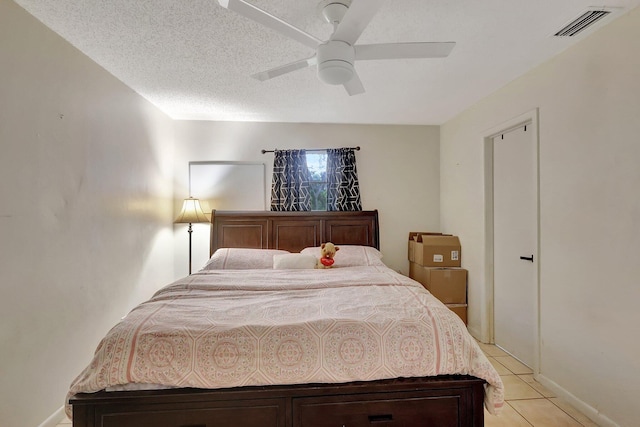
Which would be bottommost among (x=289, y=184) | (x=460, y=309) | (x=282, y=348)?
(x=460, y=309)

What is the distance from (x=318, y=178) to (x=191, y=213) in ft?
5.21

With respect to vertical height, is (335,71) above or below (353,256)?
above

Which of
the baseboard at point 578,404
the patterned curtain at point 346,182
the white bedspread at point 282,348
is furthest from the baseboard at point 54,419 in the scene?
the baseboard at point 578,404

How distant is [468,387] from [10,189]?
2.65m

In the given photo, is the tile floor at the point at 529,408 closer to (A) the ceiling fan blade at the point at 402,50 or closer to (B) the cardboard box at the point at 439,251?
(B) the cardboard box at the point at 439,251

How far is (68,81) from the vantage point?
7.32 ft

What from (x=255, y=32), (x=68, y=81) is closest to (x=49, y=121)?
(x=68, y=81)

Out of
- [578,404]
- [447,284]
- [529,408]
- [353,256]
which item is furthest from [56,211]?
[578,404]

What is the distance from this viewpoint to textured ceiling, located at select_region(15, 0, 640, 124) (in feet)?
6.03

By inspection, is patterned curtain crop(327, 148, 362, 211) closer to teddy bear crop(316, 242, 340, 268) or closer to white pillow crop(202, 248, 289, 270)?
teddy bear crop(316, 242, 340, 268)

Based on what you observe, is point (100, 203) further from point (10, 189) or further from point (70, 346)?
point (70, 346)

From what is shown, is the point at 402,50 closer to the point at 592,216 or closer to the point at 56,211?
the point at 592,216

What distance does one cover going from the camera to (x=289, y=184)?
4047mm

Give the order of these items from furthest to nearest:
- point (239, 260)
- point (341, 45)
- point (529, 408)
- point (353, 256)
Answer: point (353, 256) → point (239, 260) → point (529, 408) → point (341, 45)
